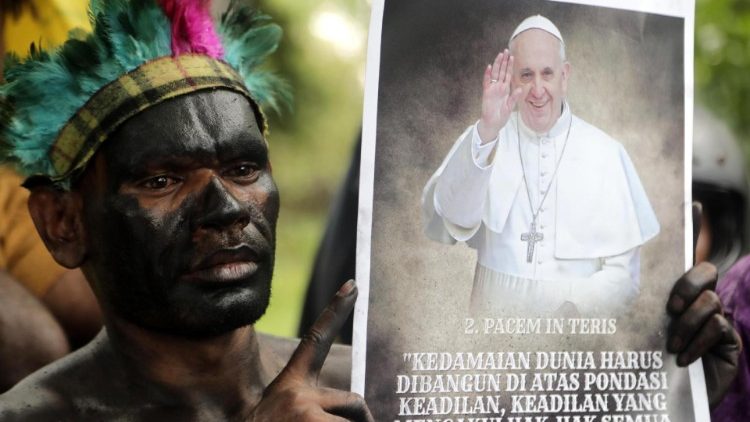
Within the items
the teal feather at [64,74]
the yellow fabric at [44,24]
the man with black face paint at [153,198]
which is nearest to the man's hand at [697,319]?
the man with black face paint at [153,198]

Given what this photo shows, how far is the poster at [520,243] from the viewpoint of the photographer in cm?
193

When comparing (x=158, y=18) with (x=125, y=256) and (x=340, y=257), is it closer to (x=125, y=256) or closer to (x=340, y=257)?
(x=125, y=256)

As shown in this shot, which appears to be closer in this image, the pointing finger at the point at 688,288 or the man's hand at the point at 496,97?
the man's hand at the point at 496,97

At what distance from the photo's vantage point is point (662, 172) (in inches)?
85.8

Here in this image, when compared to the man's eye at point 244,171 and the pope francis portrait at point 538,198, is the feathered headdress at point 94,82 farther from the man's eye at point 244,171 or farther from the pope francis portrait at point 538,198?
the pope francis portrait at point 538,198

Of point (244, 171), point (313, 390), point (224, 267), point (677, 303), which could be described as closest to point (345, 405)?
point (313, 390)

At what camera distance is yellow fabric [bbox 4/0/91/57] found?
64.8 inches

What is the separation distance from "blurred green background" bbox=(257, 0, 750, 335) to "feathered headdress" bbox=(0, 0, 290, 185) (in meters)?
0.22

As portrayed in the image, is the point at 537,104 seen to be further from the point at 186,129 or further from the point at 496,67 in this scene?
the point at 186,129

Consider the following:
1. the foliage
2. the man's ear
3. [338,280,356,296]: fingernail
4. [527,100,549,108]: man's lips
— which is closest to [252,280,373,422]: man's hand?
[338,280,356,296]: fingernail

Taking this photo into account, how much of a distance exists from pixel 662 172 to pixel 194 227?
1068 mm

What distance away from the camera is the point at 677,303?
7.12 feet

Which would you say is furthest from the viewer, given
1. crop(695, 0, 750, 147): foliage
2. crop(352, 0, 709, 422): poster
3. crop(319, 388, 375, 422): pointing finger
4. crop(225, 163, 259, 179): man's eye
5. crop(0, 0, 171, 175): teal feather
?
crop(695, 0, 750, 147): foliage

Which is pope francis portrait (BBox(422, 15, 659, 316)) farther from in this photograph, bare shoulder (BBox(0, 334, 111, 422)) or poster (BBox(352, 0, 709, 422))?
bare shoulder (BBox(0, 334, 111, 422))
